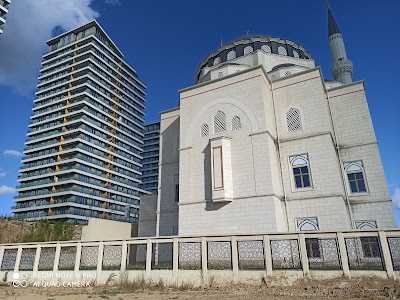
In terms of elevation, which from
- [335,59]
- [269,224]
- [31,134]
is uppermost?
[31,134]

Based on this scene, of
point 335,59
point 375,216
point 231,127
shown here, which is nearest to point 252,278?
point 231,127

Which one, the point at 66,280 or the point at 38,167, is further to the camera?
the point at 38,167

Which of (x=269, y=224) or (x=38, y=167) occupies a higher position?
(x=38, y=167)

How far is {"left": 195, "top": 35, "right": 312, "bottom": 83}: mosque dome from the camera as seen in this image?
2436 centimetres

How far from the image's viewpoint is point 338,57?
2662 centimetres

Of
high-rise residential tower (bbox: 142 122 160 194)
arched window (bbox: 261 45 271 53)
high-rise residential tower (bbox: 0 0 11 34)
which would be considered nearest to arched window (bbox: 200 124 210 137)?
arched window (bbox: 261 45 271 53)

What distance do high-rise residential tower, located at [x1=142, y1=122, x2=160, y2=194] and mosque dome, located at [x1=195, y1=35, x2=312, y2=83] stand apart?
42798mm

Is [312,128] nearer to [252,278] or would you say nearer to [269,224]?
[269,224]

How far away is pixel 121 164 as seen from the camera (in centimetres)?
5472

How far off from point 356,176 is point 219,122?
28.7 feet

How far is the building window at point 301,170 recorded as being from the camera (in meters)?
15.6

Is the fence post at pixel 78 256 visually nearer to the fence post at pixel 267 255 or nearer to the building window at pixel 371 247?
the fence post at pixel 267 255

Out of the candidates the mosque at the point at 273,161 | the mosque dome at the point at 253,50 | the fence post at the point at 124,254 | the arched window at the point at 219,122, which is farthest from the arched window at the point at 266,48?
the fence post at the point at 124,254

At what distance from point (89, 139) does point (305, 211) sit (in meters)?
41.0
